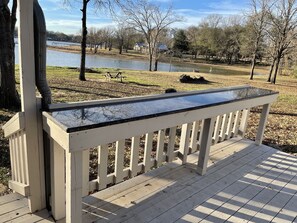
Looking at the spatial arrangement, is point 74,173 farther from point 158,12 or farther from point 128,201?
point 158,12

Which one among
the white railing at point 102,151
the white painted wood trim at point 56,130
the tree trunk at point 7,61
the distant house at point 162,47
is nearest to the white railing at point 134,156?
the white railing at point 102,151

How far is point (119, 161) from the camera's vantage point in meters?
2.56

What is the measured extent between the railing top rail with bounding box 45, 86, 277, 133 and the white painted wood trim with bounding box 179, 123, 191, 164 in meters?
0.35

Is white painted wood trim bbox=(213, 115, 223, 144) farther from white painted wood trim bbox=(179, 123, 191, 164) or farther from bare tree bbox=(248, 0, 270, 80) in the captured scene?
bare tree bbox=(248, 0, 270, 80)

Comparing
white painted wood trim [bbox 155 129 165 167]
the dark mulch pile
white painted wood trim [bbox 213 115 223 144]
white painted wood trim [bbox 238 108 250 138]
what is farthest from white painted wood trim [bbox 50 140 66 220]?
the dark mulch pile

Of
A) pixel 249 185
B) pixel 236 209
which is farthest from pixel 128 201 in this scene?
pixel 249 185

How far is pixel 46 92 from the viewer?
2.08 m

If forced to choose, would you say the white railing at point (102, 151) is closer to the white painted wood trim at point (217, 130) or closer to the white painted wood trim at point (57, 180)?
the white painted wood trim at point (57, 180)

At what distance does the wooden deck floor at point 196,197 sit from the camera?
2324mm

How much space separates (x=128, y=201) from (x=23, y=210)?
0.93m

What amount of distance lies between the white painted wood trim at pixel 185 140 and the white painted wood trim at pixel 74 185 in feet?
5.32

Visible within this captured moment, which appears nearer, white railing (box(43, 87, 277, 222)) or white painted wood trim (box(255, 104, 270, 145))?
white railing (box(43, 87, 277, 222))

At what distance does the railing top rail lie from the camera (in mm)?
1854

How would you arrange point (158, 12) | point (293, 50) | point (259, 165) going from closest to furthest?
point (259, 165), point (293, 50), point (158, 12)
